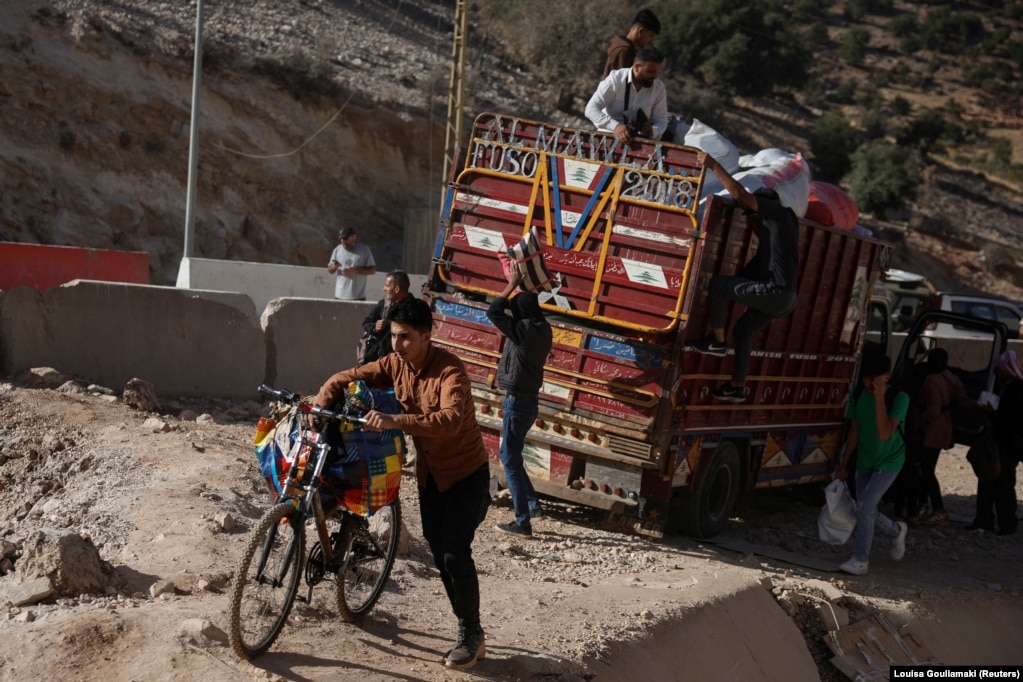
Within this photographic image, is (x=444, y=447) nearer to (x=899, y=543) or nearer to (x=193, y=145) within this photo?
(x=899, y=543)

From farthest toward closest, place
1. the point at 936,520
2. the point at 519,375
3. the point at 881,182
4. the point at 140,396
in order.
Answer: the point at 881,182 → the point at 936,520 → the point at 140,396 → the point at 519,375

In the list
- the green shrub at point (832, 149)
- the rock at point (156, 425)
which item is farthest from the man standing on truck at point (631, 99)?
the green shrub at point (832, 149)

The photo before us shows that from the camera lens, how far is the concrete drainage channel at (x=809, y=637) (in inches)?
257

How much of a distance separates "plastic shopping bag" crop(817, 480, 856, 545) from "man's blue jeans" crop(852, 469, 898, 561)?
8 cm

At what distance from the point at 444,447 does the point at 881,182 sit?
40674 mm

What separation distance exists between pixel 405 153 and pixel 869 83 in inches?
1561

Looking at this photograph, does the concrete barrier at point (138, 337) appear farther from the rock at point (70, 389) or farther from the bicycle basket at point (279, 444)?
the bicycle basket at point (279, 444)

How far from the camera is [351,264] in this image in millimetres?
13078

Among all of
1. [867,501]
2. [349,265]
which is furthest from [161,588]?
[349,265]

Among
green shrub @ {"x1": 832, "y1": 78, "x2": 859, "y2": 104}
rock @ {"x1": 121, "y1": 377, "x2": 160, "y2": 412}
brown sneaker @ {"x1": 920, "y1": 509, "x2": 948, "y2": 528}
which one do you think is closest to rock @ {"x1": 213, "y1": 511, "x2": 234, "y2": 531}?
rock @ {"x1": 121, "y1": 377, "x2": 160, "y2": 412}

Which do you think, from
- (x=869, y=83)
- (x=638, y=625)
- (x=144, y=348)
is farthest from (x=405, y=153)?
(x=869, y=83)

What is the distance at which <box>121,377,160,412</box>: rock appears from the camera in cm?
1000

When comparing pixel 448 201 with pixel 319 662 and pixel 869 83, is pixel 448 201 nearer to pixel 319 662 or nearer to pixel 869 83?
pixel 319 662

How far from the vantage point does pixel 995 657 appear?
8.91m
